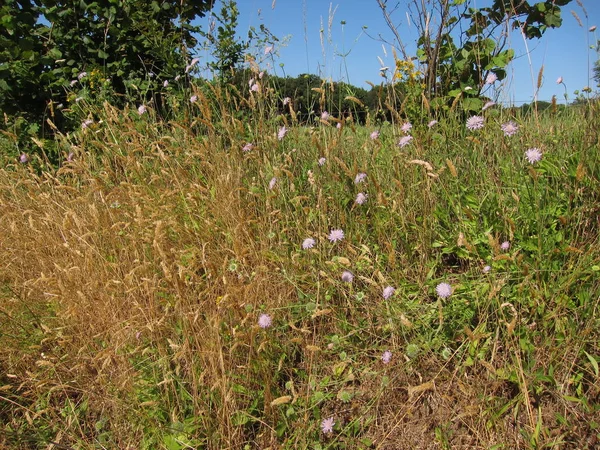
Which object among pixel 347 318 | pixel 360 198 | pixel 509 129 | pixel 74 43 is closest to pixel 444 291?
pixel 347 318

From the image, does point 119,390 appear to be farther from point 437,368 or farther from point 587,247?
point 587,247

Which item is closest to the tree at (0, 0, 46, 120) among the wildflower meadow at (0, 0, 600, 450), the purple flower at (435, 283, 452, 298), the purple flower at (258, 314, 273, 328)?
the wildflower meadow at (0, 0, 600, 450)

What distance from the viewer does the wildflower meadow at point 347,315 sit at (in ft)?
4.83

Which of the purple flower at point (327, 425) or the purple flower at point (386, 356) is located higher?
the purple flower at point (386, 356)

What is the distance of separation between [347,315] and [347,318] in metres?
0.01

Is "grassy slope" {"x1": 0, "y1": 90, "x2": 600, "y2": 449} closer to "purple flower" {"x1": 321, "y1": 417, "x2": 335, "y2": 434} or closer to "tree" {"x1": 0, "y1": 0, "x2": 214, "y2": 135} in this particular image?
"purple flower" {"x1": 321, "y1": 417, "x2": 335, "y2": 434}

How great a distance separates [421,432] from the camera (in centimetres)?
150

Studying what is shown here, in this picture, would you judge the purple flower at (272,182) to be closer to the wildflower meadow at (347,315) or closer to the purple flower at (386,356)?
the wildflower meadow at (347,315)

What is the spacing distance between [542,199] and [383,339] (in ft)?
2.54

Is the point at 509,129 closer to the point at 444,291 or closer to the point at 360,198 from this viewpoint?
the point at 360,198

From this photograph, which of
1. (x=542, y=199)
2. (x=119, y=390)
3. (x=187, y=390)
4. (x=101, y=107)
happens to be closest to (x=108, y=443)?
(x=119, y=390)

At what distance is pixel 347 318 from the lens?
1816 mm

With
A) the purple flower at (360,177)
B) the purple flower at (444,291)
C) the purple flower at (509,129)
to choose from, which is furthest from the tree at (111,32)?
the purple flower at (444,291)

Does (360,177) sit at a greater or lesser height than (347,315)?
greater
